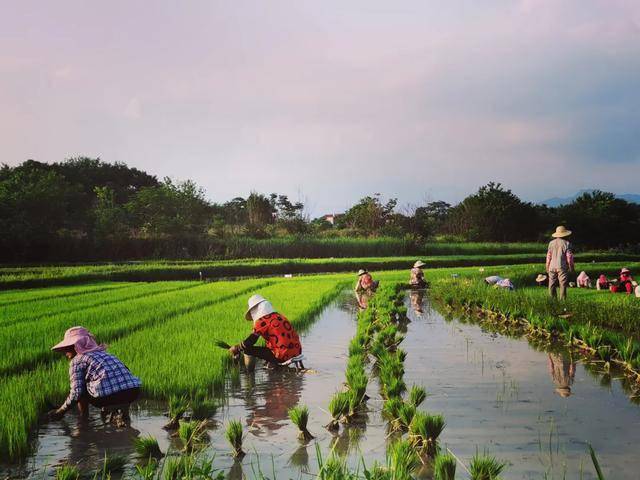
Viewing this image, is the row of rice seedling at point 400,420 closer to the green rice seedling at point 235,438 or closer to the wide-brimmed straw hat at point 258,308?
the green rice seedling at point 235,438

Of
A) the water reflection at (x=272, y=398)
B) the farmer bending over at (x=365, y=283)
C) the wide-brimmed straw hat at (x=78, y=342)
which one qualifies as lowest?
the water reflection at (x=272, y=398)

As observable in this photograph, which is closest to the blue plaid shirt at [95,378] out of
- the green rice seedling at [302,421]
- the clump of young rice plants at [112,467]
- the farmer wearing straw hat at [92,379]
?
the farmer wearing straw hat at [92,379]

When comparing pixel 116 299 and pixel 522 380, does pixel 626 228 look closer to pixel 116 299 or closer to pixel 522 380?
pixel 116 299

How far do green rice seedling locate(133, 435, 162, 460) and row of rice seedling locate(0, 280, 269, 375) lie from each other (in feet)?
9.65

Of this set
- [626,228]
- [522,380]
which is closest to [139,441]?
[522,380]

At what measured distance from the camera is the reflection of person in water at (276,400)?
451cm

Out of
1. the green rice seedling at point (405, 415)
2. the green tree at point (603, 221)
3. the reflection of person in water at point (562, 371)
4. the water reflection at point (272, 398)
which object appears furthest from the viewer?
the green tree at point (603, 221)

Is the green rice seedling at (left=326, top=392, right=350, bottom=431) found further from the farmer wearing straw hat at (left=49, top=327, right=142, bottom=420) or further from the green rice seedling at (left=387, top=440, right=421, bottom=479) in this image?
the farmer wearing straw hat at (left=49, top=327, right=142, bottom=420)

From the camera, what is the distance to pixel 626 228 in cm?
4044

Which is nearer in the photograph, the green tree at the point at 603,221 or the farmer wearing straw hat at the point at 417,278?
the farmer wearing straw hat at the point at 417,278

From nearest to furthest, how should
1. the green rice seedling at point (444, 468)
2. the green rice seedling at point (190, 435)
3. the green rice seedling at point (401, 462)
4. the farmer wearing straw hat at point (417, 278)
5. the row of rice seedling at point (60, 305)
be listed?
the green rice seedling at point (401, 462) < the green rice seedling at point (444, 468) < the green rice seedling at point (190, 435) < the row of rice seedling at point (60, 305) < the farmer wearing straw hat at point (417, 278)

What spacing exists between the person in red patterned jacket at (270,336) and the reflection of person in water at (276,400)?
189mm

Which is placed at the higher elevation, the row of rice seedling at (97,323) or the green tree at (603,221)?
the green tree at (603,221)

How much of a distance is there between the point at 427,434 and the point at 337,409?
31.1 inches
